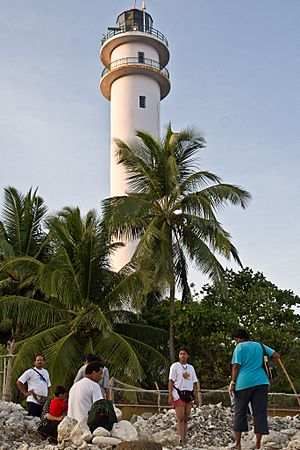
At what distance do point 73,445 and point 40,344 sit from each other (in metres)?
9.76

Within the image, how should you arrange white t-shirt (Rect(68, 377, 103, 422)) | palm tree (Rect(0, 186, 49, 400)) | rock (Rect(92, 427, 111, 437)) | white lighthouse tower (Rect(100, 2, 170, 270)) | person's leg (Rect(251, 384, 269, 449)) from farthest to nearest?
1. white lighthouse tower (Rect(100, 2, 170, 270))
2. palm tree (Rect(0, 186, 49, 400))
3. person's leg (Rect(251, 384, 269, 449))
4. white t-shirt (Rect(68, 377, 103, 422))
5. rock (Rect(92, 427, 111, 437))

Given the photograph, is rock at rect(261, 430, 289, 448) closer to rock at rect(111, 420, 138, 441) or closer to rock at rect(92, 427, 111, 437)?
rock at rect(111, 420, 138, 441)

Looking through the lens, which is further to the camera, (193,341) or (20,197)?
(20,197)

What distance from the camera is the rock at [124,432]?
6.31 meters

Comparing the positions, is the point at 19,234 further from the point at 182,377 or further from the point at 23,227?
the point at 182,377

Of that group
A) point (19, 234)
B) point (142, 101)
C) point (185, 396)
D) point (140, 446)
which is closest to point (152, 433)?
point (185, 396)

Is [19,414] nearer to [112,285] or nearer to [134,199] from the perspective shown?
[112,285]

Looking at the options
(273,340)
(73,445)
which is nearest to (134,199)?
(273,340)

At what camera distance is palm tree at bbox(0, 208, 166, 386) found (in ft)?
50.2

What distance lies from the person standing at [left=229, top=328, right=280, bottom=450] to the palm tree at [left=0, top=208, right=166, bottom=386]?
26.4 feet

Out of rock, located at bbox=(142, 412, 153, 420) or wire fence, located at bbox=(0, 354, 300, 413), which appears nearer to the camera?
rock, located at bbox=(142, 412, 153, 420)

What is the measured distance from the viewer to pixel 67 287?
53.4ft

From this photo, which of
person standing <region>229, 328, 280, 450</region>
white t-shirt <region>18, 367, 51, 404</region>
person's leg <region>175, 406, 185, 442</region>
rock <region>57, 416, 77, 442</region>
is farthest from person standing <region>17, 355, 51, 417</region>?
person standing <region>229, 328, 280, 450</region>

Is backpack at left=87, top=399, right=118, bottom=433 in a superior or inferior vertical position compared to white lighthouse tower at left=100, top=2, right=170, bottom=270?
inferior
